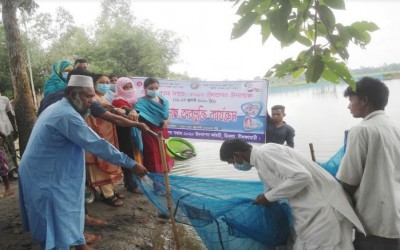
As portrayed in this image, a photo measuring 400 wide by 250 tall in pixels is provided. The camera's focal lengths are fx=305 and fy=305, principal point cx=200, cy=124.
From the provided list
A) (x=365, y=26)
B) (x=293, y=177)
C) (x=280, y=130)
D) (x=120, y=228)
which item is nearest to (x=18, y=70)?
(x=120, y=228)

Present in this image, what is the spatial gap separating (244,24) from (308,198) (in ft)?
4.02

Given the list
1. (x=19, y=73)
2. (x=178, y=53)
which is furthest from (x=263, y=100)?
(x=178, y=53)

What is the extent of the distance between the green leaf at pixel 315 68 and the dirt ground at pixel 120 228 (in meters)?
2.33

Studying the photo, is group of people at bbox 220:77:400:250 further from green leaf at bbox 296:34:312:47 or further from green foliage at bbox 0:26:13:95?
green foliage at bbox 0:26:13:95

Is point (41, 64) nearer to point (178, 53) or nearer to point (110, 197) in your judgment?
point (178, 53)

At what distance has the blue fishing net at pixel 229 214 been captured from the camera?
2.12 m

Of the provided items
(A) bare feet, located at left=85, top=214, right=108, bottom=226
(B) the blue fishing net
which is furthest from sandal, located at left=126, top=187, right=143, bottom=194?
(B) the blue fishing net

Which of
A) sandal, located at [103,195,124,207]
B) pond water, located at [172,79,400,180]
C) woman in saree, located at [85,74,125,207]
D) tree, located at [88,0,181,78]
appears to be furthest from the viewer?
tree, located at [88,0,181,78]

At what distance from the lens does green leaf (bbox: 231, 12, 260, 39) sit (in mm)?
1081

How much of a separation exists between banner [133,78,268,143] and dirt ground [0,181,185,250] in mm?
1970

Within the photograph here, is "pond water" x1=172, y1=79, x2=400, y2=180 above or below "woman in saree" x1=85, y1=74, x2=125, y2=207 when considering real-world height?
below

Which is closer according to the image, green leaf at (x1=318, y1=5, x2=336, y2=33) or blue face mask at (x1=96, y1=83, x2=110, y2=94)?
green leaf at (x1=318, y1=5, x2=336, y2=33)

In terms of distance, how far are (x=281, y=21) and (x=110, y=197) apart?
3.13m

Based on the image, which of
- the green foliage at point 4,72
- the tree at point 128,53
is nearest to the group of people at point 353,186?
the tree at point 128,53
